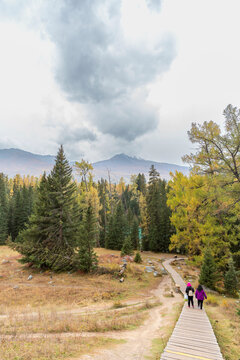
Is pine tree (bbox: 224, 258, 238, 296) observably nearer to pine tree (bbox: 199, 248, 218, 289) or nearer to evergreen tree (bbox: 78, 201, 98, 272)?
pine tree (bbox: 199, 248, 218, 289)

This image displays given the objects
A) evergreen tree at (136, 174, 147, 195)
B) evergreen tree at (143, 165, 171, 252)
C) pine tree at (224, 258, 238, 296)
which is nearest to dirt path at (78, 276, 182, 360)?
pine tree at (224, 258, 238, 296)

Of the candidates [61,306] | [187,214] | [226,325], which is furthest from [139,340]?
[187,214]

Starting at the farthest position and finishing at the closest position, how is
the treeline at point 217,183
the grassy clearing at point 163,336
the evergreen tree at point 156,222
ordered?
the evergreen tree at point 156,222 → the treeline at point 217,183 → the grassy clearing at point 163,336

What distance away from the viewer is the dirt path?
20.4 feet

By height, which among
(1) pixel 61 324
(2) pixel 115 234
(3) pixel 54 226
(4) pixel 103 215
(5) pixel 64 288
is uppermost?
(4) pixel 103 215

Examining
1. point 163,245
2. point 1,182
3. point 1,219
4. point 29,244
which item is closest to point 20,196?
point 1,219

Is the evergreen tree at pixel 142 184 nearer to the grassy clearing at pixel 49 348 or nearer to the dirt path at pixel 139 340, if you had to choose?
the dirt path at pixel 139 340

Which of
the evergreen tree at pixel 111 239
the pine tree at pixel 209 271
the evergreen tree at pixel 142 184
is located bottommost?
the pine tree at pixel 209 271

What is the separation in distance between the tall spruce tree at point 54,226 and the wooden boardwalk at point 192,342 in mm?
15173

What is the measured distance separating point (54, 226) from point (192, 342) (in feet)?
61.7

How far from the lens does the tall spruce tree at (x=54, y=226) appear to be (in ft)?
68.5

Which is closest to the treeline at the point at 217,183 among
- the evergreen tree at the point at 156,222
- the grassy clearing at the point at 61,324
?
the grassy clearing at the point at 61,324

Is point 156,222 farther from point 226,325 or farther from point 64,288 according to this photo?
point 226,325

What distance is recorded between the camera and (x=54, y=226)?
22312 mm
